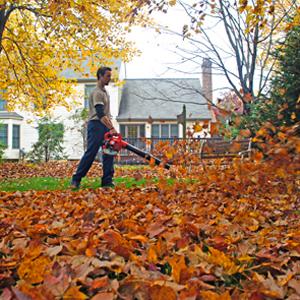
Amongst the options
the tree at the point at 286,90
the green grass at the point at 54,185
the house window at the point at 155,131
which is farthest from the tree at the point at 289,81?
the house window at the point at 155,131

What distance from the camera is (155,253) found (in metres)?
1.79

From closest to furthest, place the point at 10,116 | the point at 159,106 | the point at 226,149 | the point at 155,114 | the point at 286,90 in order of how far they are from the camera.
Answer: the point at 226,149 < the point at 286,90 < the point at 10,116 < the point at 155,114 < the point at 159,106

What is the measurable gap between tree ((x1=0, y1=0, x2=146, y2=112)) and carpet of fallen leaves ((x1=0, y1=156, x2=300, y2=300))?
665 centimetres

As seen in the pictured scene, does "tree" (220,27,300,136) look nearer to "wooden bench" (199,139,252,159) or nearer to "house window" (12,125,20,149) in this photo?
"wooden bench" (199,139,252,159)

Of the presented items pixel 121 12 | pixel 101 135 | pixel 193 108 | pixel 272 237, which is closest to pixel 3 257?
pixel 272 237

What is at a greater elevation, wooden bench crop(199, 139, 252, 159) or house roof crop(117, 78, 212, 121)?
house roof crop(117, 78, 212, 121)

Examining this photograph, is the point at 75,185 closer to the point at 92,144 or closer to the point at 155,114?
the point at 92,144

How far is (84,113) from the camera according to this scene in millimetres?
23984

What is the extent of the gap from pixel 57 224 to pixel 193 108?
2569 cm

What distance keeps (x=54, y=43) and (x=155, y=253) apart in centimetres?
1063

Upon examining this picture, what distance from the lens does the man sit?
5719mm

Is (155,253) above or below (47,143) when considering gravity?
below

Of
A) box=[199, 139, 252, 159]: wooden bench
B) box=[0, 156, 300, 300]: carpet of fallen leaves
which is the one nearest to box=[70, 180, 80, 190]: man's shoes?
box=[199, 139, 252, 159]: wooden bench

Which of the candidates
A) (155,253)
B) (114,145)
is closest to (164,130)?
(114,145)
